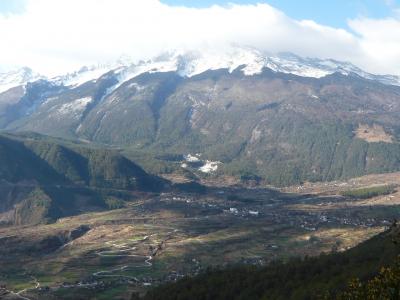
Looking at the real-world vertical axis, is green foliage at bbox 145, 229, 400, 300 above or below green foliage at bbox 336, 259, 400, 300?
below

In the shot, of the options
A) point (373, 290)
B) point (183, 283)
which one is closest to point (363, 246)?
point (183, 283)

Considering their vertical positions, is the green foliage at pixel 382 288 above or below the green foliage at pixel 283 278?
above

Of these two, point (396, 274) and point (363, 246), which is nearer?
point (396, 274)

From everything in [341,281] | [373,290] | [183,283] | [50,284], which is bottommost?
[50,284]

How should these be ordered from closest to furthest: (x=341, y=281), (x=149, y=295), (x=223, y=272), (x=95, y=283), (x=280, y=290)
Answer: (x=341, y=281) → (x=280, y=290) → (x=149, y=295) → (x=223, y=272) → (x=95, y=283)

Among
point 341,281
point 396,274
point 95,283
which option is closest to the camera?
point 396,274

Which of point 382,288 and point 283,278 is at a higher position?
point 382,288

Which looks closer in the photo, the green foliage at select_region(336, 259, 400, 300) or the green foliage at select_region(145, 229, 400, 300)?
the green foliage at select_region(336, 259, 400, 300)

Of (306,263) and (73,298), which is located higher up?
(306,263)

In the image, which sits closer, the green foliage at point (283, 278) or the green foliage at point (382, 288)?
the green foliage at point (382, 288)

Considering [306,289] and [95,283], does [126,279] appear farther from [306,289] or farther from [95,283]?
[306,289]

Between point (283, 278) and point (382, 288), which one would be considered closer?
point (382, 288)
